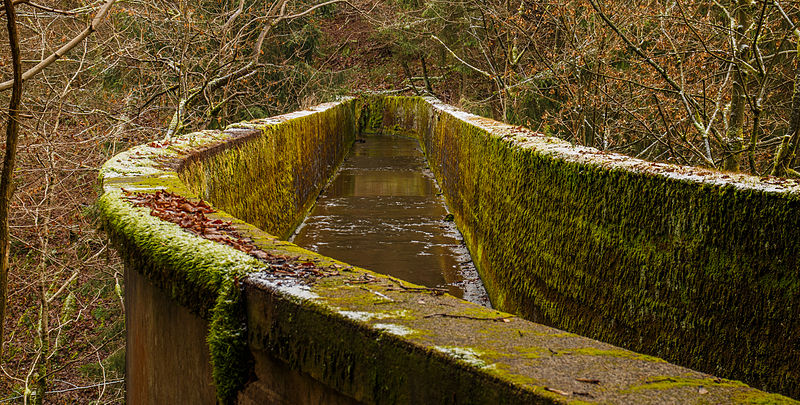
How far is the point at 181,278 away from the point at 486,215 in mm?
4890

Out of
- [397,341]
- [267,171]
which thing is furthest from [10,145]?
[397,341]

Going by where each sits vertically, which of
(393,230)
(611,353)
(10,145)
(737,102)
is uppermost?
(737,102)

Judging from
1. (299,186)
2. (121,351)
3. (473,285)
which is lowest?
(121,351)

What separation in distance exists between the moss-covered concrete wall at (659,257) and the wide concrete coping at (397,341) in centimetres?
25

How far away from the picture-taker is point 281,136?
9188mm

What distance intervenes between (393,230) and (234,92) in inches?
259

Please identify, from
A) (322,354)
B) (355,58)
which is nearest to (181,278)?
(322,354)

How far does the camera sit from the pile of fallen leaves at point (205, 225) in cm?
290

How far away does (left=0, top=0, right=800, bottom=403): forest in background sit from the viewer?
9.23 metres

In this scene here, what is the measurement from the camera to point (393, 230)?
984cm

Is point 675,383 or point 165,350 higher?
point 675,383

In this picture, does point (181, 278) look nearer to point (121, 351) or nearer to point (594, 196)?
point (594, 196)

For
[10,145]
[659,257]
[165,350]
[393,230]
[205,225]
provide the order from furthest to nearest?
[393,230], [10,145], [659,257], [205,225], [165,350]

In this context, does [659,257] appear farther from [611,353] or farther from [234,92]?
[234,92]
